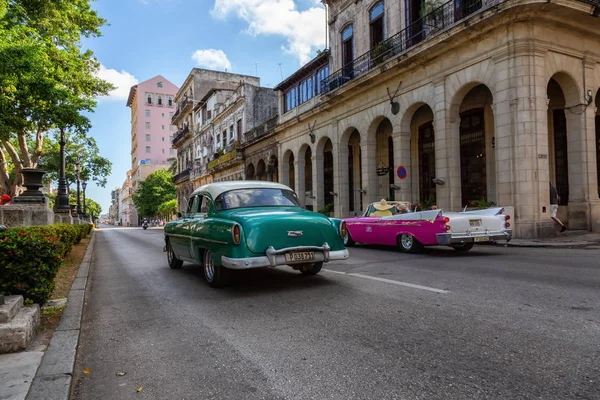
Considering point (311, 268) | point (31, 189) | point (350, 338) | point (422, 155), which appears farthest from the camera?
point (422, 155)

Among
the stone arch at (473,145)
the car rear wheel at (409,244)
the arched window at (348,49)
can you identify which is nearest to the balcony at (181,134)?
the arched window at (348,49)

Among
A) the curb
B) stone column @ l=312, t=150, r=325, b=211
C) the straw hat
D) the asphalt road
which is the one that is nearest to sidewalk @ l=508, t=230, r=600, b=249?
the straw hat

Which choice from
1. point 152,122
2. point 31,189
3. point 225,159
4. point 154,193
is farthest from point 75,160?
point 152,122

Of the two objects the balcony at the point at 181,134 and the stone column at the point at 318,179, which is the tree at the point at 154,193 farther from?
the stone column at the point at 318,179

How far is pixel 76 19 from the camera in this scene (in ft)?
76.5

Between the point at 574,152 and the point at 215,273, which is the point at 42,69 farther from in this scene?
the point at 574,152

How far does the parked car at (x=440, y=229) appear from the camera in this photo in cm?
998

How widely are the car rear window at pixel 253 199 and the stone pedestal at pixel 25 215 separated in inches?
252

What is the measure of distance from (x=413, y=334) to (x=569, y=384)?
4.40 feet

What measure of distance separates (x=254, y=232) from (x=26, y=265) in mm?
2730

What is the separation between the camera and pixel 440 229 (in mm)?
10000

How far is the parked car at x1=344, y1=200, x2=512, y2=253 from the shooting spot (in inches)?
393

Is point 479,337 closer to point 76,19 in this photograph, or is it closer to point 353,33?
point 353,33

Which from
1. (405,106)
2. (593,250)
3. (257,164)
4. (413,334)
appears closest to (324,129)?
(405,106)
